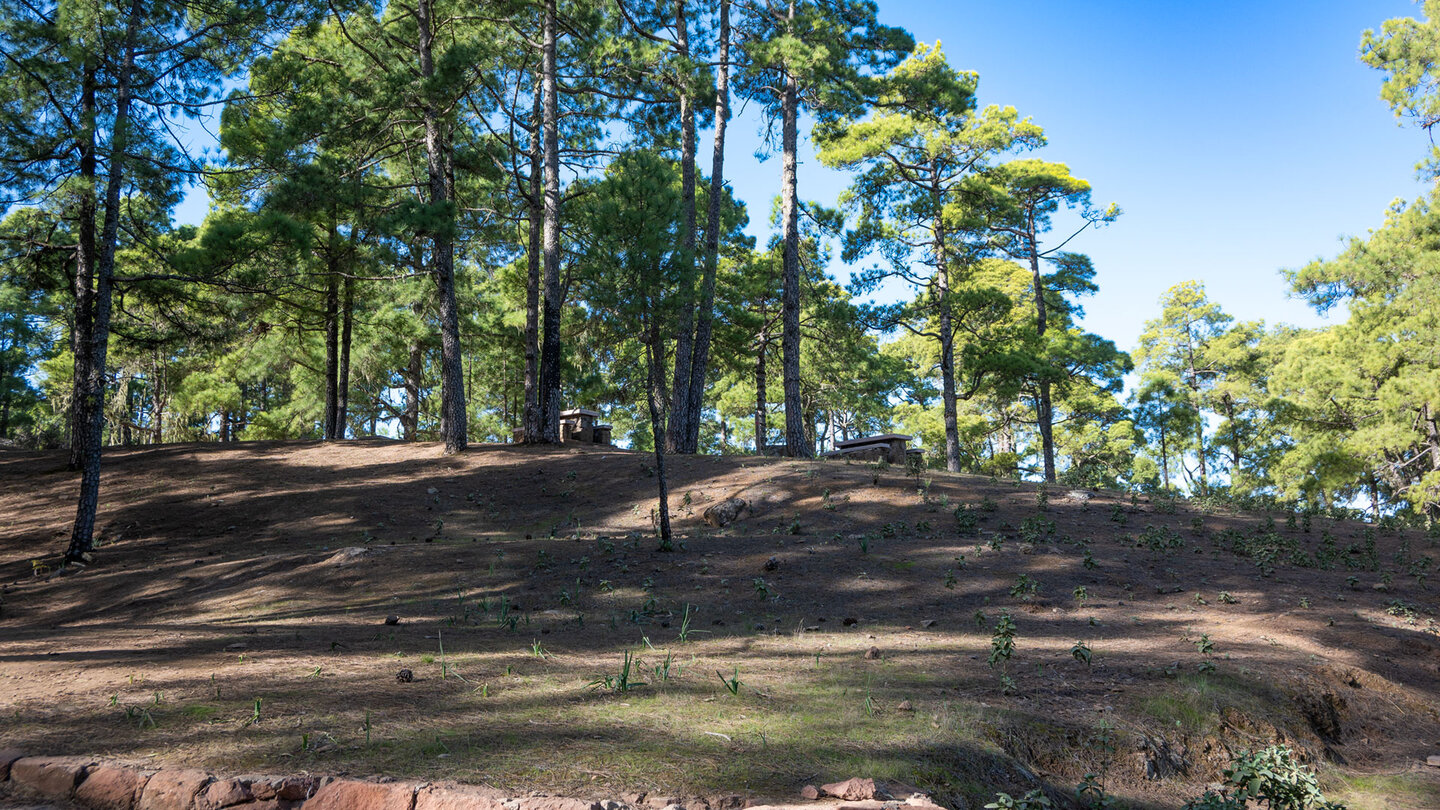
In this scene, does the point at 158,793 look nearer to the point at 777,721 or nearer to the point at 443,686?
the point at 443,686

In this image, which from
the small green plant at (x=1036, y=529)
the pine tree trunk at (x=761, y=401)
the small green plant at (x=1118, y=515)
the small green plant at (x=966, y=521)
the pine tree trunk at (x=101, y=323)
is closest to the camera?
the small green plant at (x=1036, y=529)

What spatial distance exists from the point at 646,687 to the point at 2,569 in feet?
39.5

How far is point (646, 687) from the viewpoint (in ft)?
15.4

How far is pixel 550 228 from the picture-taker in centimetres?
1616

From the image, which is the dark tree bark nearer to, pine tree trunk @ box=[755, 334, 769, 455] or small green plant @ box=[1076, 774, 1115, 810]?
pine tree trunk @ box=[755, 334, 769, 455]

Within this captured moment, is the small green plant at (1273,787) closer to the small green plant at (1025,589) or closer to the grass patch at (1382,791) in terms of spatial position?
the grass patch at (1382,791)

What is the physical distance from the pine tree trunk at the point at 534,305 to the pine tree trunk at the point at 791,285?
5.59m

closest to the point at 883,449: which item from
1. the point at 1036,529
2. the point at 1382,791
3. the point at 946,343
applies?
the point at 946,343

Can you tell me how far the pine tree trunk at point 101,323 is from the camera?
37.2 ft

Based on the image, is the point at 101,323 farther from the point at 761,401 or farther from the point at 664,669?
the point at 761,401

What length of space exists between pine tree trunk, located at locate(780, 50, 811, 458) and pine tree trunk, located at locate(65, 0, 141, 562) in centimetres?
1212

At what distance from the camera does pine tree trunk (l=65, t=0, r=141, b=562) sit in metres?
11.3

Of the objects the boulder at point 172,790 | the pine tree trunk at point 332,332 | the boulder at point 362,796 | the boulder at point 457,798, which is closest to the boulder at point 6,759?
the boulder at point 172,790

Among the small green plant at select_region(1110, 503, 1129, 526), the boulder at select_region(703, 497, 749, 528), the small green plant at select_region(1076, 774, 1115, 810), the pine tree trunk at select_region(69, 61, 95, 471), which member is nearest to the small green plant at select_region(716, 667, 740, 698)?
the small green plant at select_region(1076, 774, 1115, 810)
